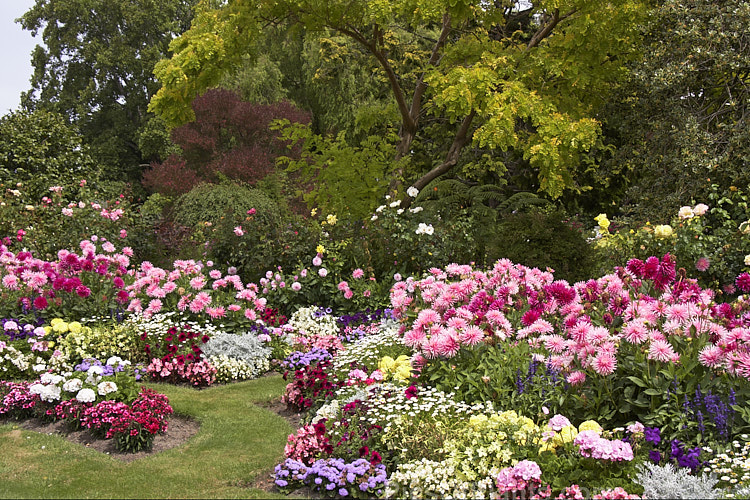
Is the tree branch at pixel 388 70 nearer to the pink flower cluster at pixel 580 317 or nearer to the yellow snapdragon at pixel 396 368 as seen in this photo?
the pink flower cluster at pixel 580 317

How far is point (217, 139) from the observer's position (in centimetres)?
1744

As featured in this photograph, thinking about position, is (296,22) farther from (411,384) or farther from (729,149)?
(411,384)

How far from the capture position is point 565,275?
311 inches

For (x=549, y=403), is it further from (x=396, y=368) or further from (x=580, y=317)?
(x=396, y=368)

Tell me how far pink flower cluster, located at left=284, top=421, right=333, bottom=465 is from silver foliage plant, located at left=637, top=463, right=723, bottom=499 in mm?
1857

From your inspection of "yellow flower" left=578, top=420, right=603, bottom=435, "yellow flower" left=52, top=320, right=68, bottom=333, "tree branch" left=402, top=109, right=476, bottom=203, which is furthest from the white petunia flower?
"tree branch" left=402, top=109, right=476, bottom=203

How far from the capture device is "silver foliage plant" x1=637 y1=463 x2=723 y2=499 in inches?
135

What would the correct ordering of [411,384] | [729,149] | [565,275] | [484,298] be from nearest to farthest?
[411,384]
[484,298]
[565,275]
[729,149]

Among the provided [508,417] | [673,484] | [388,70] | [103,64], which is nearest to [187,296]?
[508,417]

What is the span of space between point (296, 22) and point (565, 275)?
7.23 m

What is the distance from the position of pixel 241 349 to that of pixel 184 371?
661 mm

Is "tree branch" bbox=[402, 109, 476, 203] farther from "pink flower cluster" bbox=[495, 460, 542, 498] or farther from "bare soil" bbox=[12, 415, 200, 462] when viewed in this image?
"pink flower cluster" bbox=[495, 460, 542, 498]

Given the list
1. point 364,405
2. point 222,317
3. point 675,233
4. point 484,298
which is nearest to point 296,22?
point 222,317

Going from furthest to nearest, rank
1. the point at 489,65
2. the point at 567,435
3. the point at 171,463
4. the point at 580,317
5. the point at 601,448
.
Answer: the point at 489,65 < the point at 580,317 < the point at 171,463 < the point at 567,435 < the point at 601,448
